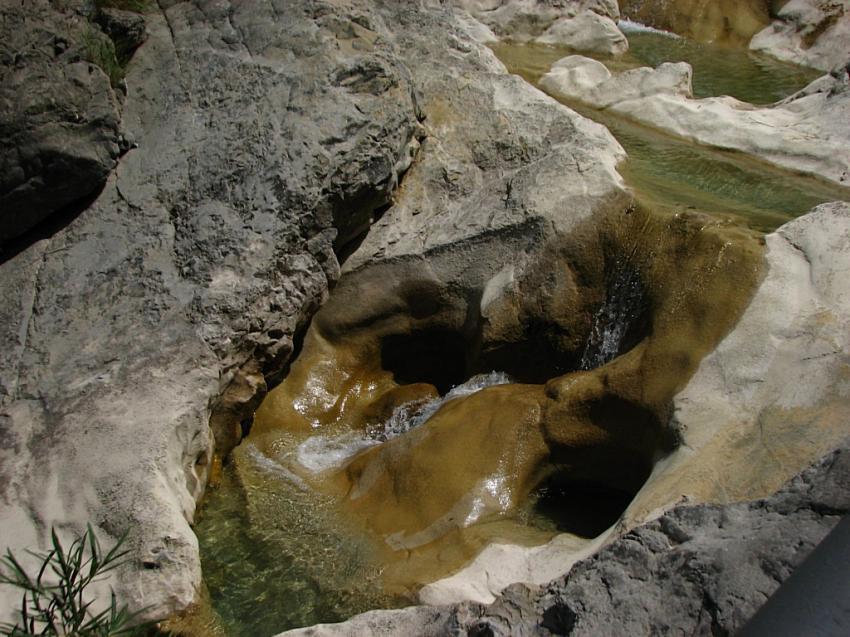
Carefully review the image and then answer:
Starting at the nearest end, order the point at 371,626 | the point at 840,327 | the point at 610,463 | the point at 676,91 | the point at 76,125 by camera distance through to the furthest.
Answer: the point at 371,626 → the point at 840,327 → the point at 610,463 → the point at 76,125 → the point at 676,91

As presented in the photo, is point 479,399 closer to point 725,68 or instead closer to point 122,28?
point 122,28

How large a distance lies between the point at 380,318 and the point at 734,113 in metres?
3.24

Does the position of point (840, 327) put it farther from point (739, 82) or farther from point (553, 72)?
point (739, 82)

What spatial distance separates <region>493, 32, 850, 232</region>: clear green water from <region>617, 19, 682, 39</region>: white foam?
2.75 m

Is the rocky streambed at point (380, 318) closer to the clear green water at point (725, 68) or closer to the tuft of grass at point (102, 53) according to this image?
the tuft of grass at point (102, 53)

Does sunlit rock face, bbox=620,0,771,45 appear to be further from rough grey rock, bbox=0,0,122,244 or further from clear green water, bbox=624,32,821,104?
rough grey rock, bbox=0,0,122,244

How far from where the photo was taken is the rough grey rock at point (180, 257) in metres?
4.04

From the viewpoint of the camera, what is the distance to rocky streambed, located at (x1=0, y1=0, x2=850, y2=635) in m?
3.81

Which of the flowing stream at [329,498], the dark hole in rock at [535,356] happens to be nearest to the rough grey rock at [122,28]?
the flowing stream at [329,498]

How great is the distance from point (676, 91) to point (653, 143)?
0.93 meters

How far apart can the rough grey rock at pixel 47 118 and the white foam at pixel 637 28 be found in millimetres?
8619

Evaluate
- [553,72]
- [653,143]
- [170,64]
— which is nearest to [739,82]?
[553,72]

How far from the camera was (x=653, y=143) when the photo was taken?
21.8ft

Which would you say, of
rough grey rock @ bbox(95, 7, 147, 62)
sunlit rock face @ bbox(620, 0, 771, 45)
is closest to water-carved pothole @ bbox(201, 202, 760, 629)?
rough grey rock @ bbox(95, 7, 147, 62)
